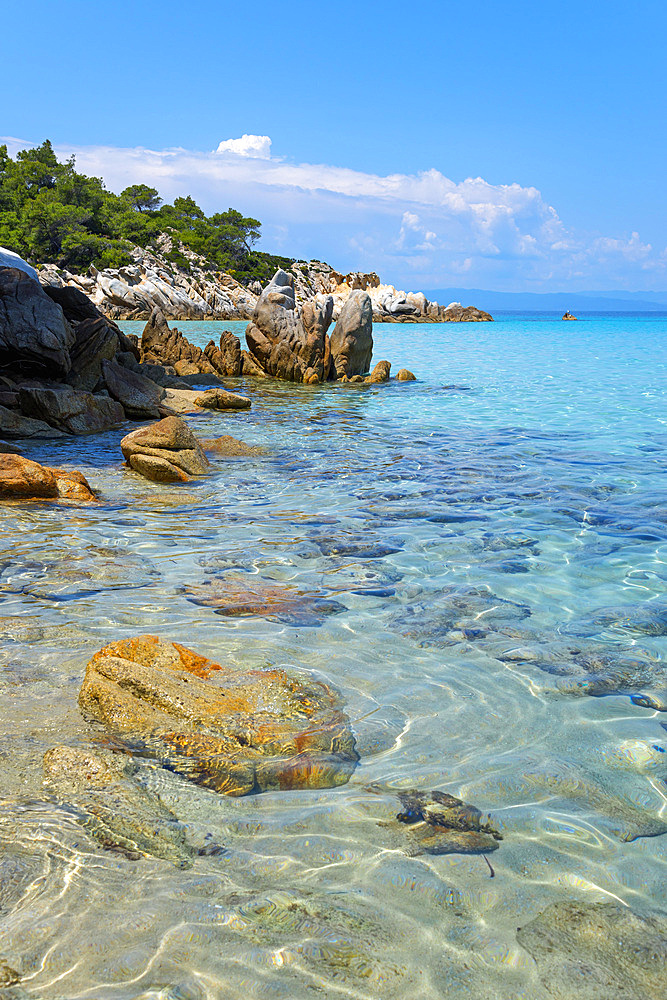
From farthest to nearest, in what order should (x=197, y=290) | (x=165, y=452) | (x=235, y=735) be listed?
(x=197, y=290) → (x=165, y=452) → (x=235, y=735)

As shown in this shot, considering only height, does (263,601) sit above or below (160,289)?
A: below

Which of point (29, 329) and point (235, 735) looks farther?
point (29, 329)

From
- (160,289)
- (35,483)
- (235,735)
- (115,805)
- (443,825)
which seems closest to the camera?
(115,805)

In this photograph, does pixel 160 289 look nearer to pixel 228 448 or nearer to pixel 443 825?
pixel 228 448

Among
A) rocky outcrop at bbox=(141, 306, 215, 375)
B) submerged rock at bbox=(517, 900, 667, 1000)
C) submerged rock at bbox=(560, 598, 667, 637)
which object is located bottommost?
submerged rock at bbox=(560, 598, 667, 637)

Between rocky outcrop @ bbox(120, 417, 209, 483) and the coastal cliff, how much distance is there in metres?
34.9

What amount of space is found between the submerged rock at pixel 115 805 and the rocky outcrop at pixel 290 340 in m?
21.2

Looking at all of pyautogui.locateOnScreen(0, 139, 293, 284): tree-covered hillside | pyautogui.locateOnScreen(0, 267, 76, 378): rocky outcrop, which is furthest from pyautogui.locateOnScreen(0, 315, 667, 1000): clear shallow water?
pyautogui.locateOnScreen(0, 139, 293, 284): tree-covered hillside

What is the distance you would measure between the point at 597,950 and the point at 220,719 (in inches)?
64.7

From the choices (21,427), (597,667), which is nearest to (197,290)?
(21,427)

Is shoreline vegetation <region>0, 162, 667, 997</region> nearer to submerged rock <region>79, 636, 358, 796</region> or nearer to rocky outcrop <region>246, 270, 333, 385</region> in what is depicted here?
submerged rock <region>79, 636, 358, 796</region>

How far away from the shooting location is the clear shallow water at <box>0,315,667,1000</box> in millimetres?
1987

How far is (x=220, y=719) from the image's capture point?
3.05 metres

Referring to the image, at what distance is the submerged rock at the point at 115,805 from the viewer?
234 cm
